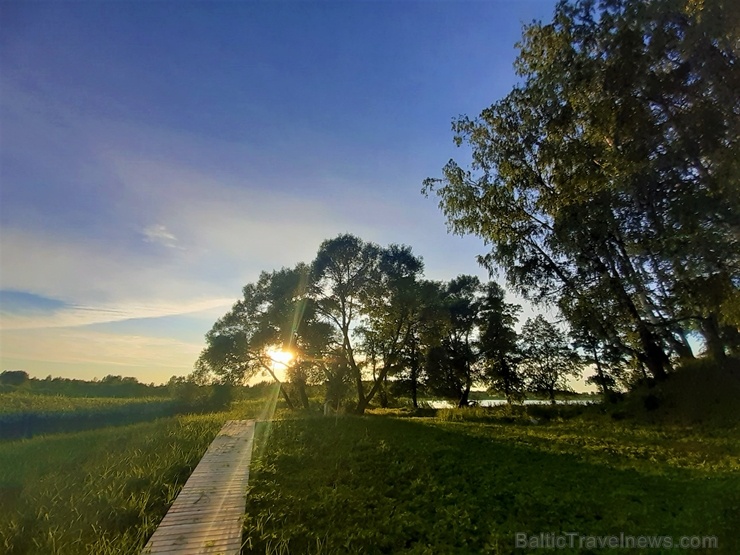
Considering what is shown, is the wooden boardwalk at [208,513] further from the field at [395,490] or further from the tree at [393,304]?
the tree at [393,304]

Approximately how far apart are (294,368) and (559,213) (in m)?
19.3

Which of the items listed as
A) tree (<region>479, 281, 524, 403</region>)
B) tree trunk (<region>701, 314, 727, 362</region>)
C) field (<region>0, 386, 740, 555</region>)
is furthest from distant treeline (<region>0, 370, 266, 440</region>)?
tree trunk (<region>701, 314, 727, 362</region>)

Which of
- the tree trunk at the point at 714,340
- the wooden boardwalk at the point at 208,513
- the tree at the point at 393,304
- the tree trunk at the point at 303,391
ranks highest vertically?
the tree at the point at 393,304

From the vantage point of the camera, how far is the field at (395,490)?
625 cm

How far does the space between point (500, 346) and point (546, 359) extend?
538 cm

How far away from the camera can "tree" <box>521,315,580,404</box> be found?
38062 mm

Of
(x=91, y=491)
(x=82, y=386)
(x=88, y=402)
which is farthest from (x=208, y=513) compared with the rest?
(x=82, y=386)

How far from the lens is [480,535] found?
250 inches

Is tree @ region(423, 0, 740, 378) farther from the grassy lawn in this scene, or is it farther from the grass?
the grass

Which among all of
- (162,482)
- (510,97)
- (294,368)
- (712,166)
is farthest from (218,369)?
(712,166)

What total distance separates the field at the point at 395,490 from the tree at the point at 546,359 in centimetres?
2511

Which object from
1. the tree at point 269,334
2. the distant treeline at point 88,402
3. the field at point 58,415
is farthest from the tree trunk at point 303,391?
the field at point 58,415

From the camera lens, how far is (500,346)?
37.4m

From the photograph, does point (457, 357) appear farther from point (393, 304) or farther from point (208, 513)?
point (208, 513)
